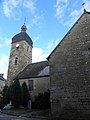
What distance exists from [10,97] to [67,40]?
12770 millimetres

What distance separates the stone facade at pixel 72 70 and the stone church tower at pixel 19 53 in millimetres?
16214

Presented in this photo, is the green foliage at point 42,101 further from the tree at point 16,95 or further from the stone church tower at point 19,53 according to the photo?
the stone church tower at point 19,53

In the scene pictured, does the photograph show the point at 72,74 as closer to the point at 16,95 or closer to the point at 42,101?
the point at 42,101

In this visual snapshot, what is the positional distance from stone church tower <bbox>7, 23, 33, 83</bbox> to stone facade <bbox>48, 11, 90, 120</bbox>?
1621 cm

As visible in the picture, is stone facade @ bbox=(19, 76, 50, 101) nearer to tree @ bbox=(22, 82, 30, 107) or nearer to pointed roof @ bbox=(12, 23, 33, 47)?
tree @ bbox=(22, 82, 30, 107)

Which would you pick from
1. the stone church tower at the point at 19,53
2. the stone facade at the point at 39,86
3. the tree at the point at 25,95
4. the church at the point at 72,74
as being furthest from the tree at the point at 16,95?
the church at the point at 72,74

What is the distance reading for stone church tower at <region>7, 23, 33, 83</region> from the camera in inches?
1140

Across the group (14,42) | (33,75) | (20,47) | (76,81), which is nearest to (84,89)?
(76,81)

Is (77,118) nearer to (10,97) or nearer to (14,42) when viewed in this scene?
(10,97)

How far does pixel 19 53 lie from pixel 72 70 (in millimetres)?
19149

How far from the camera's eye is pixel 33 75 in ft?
78.5

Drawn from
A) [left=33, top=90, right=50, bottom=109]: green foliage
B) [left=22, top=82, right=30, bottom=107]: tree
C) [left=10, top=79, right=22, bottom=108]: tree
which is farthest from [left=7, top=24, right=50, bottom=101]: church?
[left=10, top=79, right=22, bottom=108]: tree

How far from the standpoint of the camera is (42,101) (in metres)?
20.2

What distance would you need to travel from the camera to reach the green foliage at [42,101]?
19737mm
